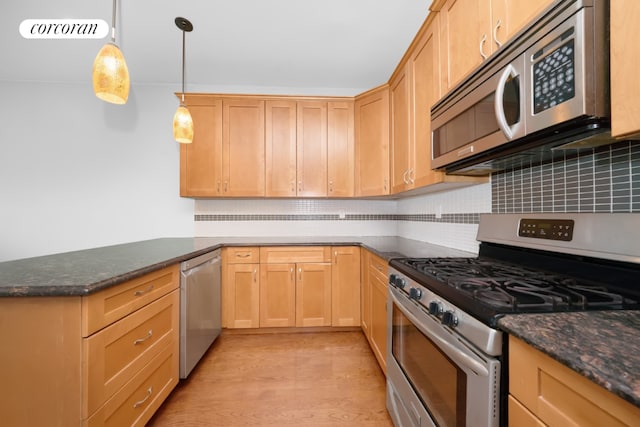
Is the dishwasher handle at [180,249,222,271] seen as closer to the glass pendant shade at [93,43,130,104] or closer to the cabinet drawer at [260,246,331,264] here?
the cabinet drawer at [260,246,331,264]

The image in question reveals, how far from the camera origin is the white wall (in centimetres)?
299

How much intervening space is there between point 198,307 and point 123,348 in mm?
804

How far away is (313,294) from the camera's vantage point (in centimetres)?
263

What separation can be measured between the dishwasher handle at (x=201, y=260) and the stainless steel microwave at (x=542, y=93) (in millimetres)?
1788

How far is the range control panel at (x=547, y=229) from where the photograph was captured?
1.05 metres

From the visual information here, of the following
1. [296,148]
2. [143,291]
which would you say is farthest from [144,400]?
[296,148]

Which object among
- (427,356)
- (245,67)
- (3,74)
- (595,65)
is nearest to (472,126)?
(595,65)

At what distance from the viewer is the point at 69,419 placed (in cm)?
102

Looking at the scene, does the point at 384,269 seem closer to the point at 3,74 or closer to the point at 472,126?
the point at 472,126

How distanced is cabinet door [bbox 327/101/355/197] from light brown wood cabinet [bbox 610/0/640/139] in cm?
225

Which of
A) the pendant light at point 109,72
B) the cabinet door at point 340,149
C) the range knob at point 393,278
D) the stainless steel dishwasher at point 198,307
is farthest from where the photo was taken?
the cabinet door at point 340,149

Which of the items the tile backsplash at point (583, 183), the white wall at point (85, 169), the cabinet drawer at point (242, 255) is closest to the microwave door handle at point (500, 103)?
the tile backsplash at point (583, 183)

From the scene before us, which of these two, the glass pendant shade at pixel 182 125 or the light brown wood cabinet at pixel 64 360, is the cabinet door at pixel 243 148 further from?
the light brown wood cabinet at pixel 64 360

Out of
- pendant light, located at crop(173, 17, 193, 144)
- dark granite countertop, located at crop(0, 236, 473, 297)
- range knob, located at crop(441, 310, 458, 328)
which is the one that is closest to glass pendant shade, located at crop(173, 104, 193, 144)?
pendant light, located at crop(173, 17, 193, 144)
